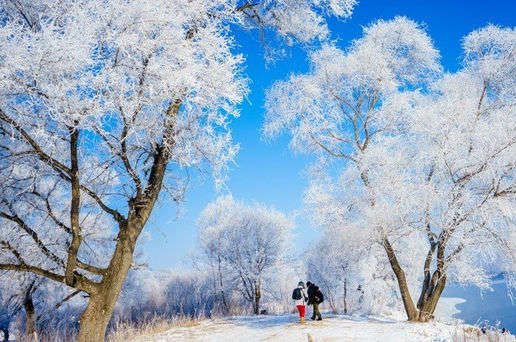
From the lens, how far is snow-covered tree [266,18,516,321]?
380 inches

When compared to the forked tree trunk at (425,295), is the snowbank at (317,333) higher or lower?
lower

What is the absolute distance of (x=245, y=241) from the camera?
30672mm

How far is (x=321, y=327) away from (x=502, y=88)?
941cm

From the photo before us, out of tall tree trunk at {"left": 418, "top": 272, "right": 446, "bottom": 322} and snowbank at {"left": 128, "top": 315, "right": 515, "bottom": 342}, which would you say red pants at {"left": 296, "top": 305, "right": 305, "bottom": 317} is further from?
tall tree trunk at {"left": 418, "top": 272, "right": 446, "bottom": 322}

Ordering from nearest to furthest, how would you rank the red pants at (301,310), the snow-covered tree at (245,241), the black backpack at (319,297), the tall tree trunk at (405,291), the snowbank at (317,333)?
the snowbank at (317,333) → the red pants at (301,310) → the tall tree trunk at (405,291) → the black backpack at (319,297) → the snow-covered tree at (245,241)

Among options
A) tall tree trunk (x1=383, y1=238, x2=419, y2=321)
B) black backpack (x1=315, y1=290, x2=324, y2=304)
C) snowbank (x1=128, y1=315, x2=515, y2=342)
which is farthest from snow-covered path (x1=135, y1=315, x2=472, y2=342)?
black backpack (x1=315, y1=290, x2=324, y2=304)

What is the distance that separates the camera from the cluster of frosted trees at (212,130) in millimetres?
4676

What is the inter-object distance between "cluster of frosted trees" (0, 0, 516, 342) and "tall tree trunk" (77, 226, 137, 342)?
0.02 meters

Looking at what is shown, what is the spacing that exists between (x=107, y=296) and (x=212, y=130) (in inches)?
121

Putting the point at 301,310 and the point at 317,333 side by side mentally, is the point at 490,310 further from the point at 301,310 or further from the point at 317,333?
the point at 317,333

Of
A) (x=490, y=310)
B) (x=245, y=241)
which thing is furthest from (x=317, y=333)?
(x=490, y=310)

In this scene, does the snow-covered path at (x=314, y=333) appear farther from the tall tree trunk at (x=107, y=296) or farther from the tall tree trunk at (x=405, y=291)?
the tall tree trunk at (x=107, y=296)

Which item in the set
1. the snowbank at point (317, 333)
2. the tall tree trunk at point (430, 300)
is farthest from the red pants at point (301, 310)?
the tall tree trunk at point (430, 300)

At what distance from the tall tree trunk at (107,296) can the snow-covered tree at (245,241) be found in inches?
899
